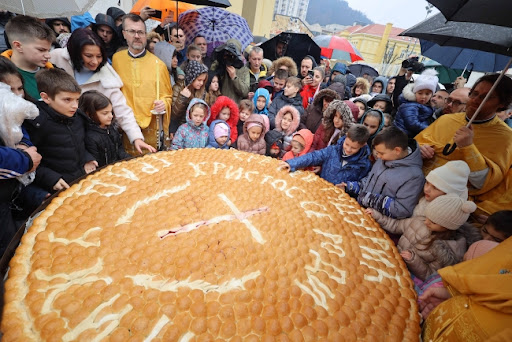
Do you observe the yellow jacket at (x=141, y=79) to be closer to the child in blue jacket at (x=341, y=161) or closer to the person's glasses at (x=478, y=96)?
the child in blue jacket at (x=341, y=161)

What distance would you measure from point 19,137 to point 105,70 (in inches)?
60.7

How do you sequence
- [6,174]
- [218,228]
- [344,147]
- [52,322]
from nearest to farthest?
[52,322]
[6,174]
[218,228]
[344,147]

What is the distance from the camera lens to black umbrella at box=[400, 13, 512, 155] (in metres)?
2.32

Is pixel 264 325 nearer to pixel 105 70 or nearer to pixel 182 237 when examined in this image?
pixel 182 237

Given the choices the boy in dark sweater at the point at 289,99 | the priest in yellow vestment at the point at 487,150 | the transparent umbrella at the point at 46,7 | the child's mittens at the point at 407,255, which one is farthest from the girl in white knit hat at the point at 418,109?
the transparent umbrella at the point at 46,7

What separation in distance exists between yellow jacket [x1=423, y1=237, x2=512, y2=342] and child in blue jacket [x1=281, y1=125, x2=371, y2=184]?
1.55m

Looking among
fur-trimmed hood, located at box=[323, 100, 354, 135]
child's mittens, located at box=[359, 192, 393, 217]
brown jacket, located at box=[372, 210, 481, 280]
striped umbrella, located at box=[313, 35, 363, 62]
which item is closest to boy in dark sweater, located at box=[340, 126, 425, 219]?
child's mittens, located at box=[359, 192, 393, 217]

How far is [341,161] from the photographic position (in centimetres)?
287

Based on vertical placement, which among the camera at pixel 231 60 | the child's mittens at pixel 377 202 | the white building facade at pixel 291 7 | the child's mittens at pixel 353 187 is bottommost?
the child's mittens at pixel 353 187

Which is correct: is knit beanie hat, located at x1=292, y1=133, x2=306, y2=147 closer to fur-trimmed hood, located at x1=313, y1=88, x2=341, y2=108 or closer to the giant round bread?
fur-trimmed hood, located at x1=313, y1=88, x2=341, y2=108

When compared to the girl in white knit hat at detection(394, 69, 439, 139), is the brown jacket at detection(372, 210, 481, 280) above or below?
below

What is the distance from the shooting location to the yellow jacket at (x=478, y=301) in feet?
3.70

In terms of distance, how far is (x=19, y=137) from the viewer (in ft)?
5.62

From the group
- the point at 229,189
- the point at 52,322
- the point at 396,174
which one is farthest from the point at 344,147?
the point at 52,322
